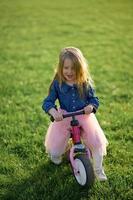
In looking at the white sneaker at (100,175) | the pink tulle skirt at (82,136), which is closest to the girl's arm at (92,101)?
the pink tulle skirt at (82,136)

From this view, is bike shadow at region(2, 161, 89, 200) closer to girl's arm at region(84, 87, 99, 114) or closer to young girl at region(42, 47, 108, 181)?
young girl at region(42, 47, 108, 181)

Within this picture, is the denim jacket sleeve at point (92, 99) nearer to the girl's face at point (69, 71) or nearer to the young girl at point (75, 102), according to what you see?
the young girl at point (75, 102)

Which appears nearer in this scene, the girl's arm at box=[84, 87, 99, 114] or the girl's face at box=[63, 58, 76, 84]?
the girl's face at box=[63, 58, 76, 84]

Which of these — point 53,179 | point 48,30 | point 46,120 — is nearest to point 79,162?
point 53,179

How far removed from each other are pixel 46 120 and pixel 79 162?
1.89m

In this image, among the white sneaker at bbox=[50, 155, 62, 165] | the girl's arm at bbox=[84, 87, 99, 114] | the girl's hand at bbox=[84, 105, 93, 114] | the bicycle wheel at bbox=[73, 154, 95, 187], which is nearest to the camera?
the bicycle wheel at bbox=[73, 154, 95, 187]

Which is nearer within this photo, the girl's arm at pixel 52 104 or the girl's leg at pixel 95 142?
the girl's arm at pixel 52 104

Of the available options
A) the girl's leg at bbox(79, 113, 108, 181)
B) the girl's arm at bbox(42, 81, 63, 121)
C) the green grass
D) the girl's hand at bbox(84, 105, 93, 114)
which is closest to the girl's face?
the girl's arm at bbox(42, 81, 63, 121)

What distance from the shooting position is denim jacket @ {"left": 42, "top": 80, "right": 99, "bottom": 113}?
4516 mm

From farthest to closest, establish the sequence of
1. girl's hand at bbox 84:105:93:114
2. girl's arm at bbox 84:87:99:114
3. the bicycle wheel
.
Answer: girl's arm at bbox 84:87:99:114 < girl's hand at bbox 84:105:93:114 < the bicycle wheel

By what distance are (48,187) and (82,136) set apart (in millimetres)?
694

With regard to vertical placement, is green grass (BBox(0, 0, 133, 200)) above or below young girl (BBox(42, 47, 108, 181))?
below

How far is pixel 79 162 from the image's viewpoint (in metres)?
4.27

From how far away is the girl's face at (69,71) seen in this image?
434 centimetres
